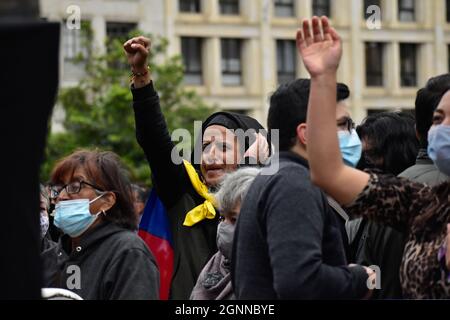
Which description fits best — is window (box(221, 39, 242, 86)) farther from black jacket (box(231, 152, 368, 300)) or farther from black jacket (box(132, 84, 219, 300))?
black jacket (box(231, 152, 368, 300))

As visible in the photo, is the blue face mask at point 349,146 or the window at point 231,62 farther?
the window at point 231,62

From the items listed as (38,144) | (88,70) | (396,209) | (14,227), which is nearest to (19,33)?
(38,144)

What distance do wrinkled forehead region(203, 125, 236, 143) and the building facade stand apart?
1464 inches

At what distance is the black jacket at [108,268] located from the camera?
4.99 metres

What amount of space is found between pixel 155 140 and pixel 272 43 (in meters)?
40.1

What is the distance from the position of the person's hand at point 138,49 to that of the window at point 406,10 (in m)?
43.0

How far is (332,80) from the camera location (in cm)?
410

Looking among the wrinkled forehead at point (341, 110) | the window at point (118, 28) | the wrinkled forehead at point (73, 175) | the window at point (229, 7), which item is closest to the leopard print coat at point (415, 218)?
the wrinkled forehead at point (341, 110)

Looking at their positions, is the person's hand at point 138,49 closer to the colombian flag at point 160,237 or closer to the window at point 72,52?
the colombian flag at point 160,237

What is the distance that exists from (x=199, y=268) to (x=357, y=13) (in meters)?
41.8

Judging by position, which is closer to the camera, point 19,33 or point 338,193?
point 19,33

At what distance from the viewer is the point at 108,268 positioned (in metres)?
5.14

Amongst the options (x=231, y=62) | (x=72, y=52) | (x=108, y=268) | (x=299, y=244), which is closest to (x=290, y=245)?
(x=299, y=244)
